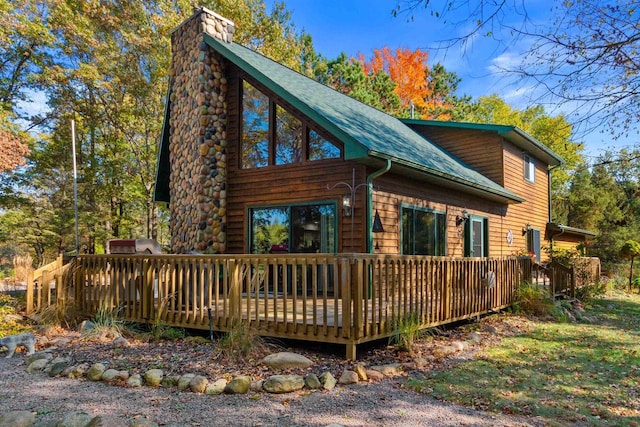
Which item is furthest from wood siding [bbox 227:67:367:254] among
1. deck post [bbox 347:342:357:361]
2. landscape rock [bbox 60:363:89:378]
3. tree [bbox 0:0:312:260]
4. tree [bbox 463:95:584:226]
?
tree [bbox 463:95:584:226]

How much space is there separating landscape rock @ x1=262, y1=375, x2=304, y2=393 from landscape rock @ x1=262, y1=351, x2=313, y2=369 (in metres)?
0.46

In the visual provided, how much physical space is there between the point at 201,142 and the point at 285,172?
2.09m

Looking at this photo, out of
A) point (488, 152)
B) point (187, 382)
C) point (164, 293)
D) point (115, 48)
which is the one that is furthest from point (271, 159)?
point (115, 48)

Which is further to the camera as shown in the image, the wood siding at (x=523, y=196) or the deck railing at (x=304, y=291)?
the wood siding at (x=523, y=196)

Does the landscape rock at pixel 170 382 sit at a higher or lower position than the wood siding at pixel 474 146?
lower

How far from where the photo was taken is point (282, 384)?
13.4ft

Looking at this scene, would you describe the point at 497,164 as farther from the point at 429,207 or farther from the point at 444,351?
the point at 444,351

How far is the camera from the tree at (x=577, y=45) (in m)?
3.91

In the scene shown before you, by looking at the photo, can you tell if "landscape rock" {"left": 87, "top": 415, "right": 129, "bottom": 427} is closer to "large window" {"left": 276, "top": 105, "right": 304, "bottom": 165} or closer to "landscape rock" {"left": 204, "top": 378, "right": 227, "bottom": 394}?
"landscape rock" {"left": 204, "top": 378, "right": 227, "bottom": 394}

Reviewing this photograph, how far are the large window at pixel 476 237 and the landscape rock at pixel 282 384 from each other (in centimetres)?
848

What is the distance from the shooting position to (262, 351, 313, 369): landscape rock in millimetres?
4645

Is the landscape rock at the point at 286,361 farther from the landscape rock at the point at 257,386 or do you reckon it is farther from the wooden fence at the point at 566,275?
the wooden fence at the point at 566,275

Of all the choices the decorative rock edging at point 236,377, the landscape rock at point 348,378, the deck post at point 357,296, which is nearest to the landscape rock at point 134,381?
the decorative rock edging at point 236,377

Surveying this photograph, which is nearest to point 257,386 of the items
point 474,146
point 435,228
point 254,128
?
point 254,128
